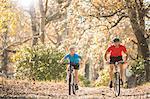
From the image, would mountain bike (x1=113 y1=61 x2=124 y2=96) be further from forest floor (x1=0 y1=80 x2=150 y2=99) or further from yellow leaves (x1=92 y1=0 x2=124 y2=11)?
yellow leaves (x1=92 y1=0 x2=124 y2=11)

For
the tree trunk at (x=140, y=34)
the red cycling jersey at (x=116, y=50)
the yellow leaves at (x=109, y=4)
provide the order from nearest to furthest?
the red cycling jersey at (x=116, y=50) → the tree trunk at (x=140, y=34) → the yellow leaves at (x=109, y=4)

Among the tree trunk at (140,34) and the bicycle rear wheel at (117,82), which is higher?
the tree trunk at (140,34)

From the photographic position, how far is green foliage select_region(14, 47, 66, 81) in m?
27.2

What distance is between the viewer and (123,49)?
15711 millimetres

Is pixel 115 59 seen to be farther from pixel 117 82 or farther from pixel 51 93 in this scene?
pixel 51 93

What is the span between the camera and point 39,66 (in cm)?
2711

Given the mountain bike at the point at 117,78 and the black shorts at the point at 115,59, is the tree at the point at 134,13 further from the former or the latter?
the mountain bike at the point at 117,78

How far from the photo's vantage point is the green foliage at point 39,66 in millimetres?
27219

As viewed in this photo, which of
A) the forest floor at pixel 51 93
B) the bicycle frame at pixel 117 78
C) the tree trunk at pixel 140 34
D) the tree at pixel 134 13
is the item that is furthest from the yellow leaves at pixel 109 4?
the bicycle frame at pixel 117 78

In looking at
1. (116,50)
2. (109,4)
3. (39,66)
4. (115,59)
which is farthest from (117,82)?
(39,66)

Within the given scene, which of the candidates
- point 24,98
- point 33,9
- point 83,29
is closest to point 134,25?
point 83,29

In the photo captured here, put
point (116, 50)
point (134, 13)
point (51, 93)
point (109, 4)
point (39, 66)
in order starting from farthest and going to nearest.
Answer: point (39, 66) < point (109, 4) < point (134, 13) < point (51, 93) < point (116, 50)

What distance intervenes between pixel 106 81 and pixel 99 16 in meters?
10.1

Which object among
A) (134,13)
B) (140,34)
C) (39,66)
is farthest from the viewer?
(39,66)
